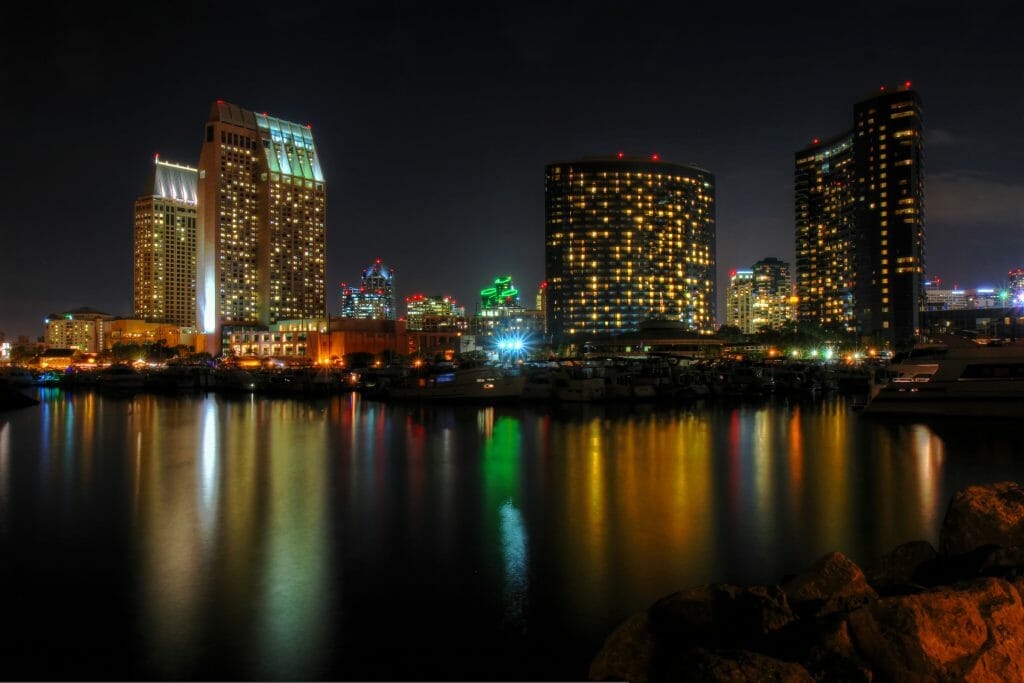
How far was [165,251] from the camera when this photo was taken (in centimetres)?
18112

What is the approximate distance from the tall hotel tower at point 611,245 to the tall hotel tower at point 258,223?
53.8 metres

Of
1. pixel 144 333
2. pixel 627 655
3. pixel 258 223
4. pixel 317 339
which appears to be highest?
pixel 258 223

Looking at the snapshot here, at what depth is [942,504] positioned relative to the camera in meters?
15.5

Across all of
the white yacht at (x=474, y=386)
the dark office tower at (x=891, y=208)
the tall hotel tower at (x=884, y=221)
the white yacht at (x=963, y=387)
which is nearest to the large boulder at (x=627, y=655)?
the white yacht at (x=963, y=387)

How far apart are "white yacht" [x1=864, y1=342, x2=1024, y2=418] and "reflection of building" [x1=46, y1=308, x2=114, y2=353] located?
177278 mm

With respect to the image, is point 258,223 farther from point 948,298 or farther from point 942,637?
point 948,298

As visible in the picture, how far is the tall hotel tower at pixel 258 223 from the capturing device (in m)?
142

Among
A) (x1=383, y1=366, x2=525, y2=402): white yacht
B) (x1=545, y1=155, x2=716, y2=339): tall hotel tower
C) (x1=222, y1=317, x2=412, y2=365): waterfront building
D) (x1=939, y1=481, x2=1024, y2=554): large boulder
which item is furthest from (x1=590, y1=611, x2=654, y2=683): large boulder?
(x1=545, y1=155, x2=716, y2=339): tall hotel tower

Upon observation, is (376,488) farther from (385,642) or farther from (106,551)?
(385,642)

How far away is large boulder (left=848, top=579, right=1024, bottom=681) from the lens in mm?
5699

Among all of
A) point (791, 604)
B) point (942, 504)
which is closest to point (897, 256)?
point (942, 504)

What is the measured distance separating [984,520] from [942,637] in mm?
3264

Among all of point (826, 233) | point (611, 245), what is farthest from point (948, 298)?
point (611, 245)

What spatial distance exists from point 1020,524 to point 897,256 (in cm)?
14469
